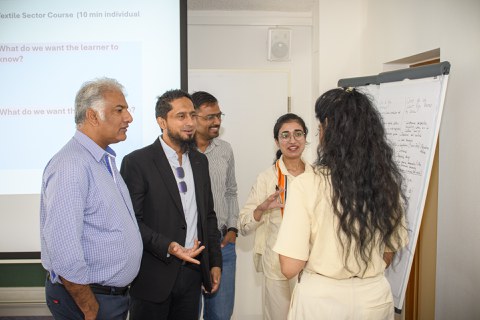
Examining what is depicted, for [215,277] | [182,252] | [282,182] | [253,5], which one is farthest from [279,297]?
[253,5]

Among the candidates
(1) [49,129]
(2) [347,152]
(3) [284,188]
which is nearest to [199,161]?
(3) [284,188]

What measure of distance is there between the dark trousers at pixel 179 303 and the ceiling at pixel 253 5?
249 centimetres

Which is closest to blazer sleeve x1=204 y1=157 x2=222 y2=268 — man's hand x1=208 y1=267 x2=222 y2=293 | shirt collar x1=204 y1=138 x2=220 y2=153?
man's hand x1=208 y1=267 x2=222 y2=293

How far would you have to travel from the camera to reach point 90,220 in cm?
166

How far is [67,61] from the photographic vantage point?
2.78 metres

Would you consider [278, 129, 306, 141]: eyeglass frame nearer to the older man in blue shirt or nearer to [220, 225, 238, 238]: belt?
[220, 225, 238, 238]: belt

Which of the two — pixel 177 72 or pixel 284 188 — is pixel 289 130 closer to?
pixel 284 188

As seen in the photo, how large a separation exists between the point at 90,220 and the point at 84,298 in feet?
0.96

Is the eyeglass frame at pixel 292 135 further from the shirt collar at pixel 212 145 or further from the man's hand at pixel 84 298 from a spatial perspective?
the man's hand at pixel 84 298

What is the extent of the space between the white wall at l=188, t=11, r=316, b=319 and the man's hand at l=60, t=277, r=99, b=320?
7.95 ft

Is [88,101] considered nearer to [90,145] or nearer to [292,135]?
[90,145]

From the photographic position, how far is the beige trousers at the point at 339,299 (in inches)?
59.3

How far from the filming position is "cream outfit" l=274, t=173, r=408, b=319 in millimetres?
1479

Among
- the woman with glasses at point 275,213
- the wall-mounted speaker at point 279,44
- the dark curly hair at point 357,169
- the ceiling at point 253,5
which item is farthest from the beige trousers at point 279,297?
the ceiling at point 253,5
